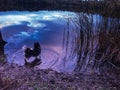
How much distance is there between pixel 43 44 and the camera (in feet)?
19.8

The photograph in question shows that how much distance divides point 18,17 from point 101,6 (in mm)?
2924

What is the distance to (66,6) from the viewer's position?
8.59 m

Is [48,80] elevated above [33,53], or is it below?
above

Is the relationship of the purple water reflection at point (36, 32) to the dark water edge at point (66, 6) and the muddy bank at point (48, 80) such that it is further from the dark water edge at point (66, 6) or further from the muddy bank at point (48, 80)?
the muddy bank at point (48, 80)

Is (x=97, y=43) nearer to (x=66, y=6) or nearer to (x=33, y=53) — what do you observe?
(x=33, y=53)

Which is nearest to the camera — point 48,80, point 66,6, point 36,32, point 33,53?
point 48,80

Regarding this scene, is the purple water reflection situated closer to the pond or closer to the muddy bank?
the pond

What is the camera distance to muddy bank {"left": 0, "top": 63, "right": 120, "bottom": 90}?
11.8 ft

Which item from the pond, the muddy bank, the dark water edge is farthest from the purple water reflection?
the muddy bank

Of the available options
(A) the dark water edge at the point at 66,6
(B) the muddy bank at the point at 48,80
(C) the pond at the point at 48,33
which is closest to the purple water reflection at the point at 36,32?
(C) the pond at the point at 48,33

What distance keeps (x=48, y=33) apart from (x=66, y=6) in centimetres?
216

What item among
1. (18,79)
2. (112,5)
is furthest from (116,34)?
(18,79)

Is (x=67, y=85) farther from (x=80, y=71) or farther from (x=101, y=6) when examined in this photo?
(x=101, y=6)

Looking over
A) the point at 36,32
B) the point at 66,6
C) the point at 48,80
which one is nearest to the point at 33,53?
the point at 36,32
